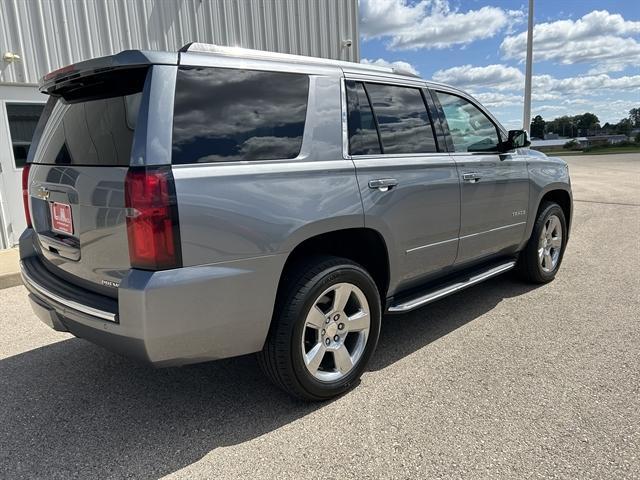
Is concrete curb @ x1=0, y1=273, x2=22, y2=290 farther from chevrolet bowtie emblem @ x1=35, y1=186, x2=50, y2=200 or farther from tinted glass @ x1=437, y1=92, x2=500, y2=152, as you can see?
tinted glass @ x1=437, y1=92, x2=500, y2=152

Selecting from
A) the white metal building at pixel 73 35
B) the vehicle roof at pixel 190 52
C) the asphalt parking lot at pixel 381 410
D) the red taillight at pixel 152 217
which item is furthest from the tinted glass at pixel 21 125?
the red taillight at pixel 152 217

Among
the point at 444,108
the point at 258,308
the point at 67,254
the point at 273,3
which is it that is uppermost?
the point at 273,3

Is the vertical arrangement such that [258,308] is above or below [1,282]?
above

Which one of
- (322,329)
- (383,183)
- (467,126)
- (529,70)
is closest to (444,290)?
(383,183)

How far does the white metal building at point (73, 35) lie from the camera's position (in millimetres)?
6965

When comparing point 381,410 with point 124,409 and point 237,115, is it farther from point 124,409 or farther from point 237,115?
point 237,115

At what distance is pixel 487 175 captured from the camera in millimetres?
4094

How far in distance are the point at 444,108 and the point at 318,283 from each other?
6.50ft

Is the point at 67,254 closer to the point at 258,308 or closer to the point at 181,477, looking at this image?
the point at 258,308

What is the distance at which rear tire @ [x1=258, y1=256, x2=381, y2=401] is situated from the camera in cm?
272

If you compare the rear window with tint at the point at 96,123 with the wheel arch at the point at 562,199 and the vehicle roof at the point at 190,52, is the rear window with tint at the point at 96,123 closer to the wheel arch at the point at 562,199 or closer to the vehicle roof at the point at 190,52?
the vehicle roof at the point at 190,52

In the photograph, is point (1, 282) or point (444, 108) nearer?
point (444, 108)

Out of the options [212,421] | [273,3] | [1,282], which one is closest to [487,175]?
[212,421]

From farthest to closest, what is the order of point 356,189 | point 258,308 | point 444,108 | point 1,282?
point 1,282 < point 444,108 < point 356,189 < point 258,308
